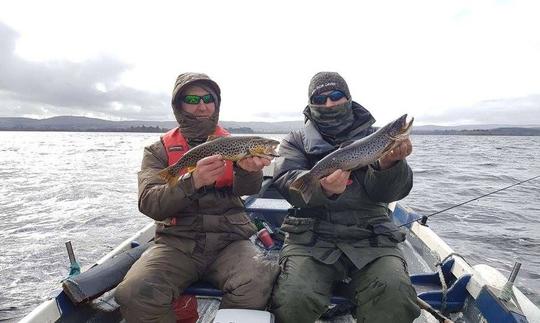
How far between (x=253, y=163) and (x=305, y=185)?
542 mm

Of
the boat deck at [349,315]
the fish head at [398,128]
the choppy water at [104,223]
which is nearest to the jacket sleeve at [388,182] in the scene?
the fish head at [398,128]

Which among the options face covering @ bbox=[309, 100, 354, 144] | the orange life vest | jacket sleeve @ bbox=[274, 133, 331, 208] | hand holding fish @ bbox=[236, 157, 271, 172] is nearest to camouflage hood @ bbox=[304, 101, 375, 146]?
face covering @ bbox=[309, 100, 354, 144]

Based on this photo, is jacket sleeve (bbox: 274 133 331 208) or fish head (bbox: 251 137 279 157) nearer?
fish head (bbox: 251 137 279 157)

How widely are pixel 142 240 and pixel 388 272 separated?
375 cm

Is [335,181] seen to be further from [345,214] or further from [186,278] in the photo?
[186,278]

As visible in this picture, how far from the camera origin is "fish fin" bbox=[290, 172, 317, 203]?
3734 mm

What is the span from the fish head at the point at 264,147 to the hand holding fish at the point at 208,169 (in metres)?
0.36

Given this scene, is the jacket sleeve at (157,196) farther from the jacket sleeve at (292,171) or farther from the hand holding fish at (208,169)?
the jacket sleeve at (292,171)

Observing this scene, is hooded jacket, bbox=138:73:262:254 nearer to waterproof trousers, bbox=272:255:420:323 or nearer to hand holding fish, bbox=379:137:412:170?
waterproof trousers, bbox=272:255:420:323

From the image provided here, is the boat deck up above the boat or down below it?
below

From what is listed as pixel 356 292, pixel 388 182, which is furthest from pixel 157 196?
pixel 388 182

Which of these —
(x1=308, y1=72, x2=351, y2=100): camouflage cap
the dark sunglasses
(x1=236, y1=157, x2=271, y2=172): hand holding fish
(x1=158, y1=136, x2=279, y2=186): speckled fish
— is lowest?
(x1=236, y1=157, x2=271, y2=172): hand holding fish

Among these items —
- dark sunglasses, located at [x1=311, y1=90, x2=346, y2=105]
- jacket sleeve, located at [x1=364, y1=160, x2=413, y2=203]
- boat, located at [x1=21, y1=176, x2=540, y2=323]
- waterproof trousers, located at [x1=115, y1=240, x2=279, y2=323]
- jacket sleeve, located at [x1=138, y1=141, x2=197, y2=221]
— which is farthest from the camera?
dark sunglasses, located at [x1=311, y1=90, x2=346, y2=105]

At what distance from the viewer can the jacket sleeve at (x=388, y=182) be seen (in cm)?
375
